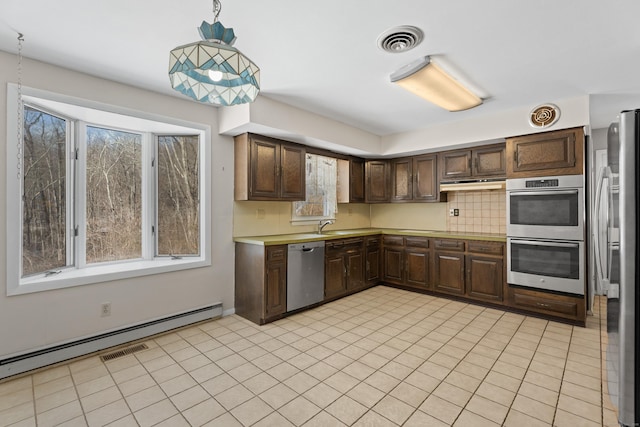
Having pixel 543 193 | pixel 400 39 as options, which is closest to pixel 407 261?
pixel 543 193

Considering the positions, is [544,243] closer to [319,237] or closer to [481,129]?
[481,129]

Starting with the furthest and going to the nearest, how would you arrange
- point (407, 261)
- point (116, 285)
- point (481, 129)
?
point (407, 261) < point (481, 129) < point (116, 285)

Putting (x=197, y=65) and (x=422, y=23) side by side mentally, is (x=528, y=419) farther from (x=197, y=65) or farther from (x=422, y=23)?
(x=197, y=65)

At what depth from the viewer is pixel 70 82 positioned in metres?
2.55

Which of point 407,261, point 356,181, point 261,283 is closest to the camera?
point 261,283

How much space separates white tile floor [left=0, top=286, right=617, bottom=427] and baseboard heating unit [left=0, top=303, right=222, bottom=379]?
0.29 ft

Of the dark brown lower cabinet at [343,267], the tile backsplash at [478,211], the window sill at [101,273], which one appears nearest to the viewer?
the window sill at [101,273]

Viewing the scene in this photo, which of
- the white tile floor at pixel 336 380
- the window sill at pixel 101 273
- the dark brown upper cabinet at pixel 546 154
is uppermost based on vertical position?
the dark brown upper cabinet at pixel 546 154

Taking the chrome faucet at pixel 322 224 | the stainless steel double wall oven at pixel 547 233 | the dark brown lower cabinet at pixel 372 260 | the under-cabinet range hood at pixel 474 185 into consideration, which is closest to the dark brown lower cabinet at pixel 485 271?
the stainless steel double wall oven at pixel 547 233

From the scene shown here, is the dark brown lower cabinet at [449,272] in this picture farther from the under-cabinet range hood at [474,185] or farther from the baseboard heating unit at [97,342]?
the baseboard heating unit at [97,342]

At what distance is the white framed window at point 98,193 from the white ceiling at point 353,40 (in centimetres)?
49

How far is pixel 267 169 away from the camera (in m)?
3.64

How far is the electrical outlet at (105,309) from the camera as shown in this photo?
8.89 feet

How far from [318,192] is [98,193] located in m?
2.78
